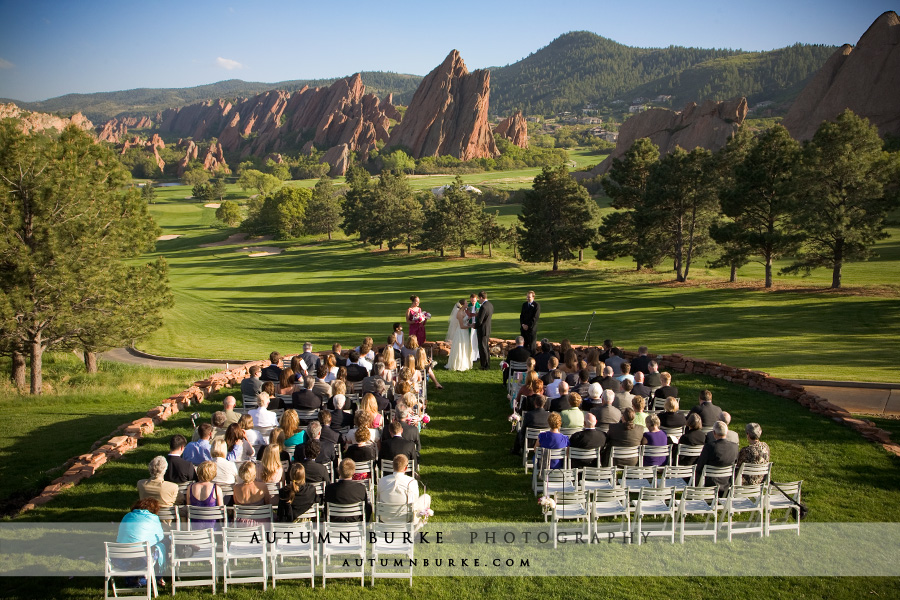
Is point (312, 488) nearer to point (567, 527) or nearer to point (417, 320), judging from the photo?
point (567, 527)

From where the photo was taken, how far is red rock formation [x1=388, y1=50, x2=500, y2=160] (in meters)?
172

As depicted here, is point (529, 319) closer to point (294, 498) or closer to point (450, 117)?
point (294, 498)

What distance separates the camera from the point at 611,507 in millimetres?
8266

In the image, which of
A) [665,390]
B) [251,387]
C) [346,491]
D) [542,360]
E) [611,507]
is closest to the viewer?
[346,491]

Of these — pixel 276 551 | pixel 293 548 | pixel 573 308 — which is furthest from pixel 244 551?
pixel 573 308

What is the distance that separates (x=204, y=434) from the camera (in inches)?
344

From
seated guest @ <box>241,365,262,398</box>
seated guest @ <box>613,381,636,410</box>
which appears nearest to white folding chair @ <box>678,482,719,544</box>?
seated guest @ <box>613,381,636,410</box>

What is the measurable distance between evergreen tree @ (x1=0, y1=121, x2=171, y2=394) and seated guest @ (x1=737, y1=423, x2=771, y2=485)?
17965mm

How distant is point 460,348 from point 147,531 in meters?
9.99

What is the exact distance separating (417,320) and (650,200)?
97.6ft

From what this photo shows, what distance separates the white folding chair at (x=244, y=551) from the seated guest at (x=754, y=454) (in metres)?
6.15

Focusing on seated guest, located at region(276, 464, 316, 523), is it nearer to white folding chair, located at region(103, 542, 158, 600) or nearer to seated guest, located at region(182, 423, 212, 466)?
white folding chair, located at region(103, 542, 158, 600)

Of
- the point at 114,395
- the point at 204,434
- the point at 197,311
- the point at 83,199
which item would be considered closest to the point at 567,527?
the point at 204,434

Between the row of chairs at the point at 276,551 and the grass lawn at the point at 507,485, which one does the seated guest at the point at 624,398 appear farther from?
the row of chairs at the point at 276,551
